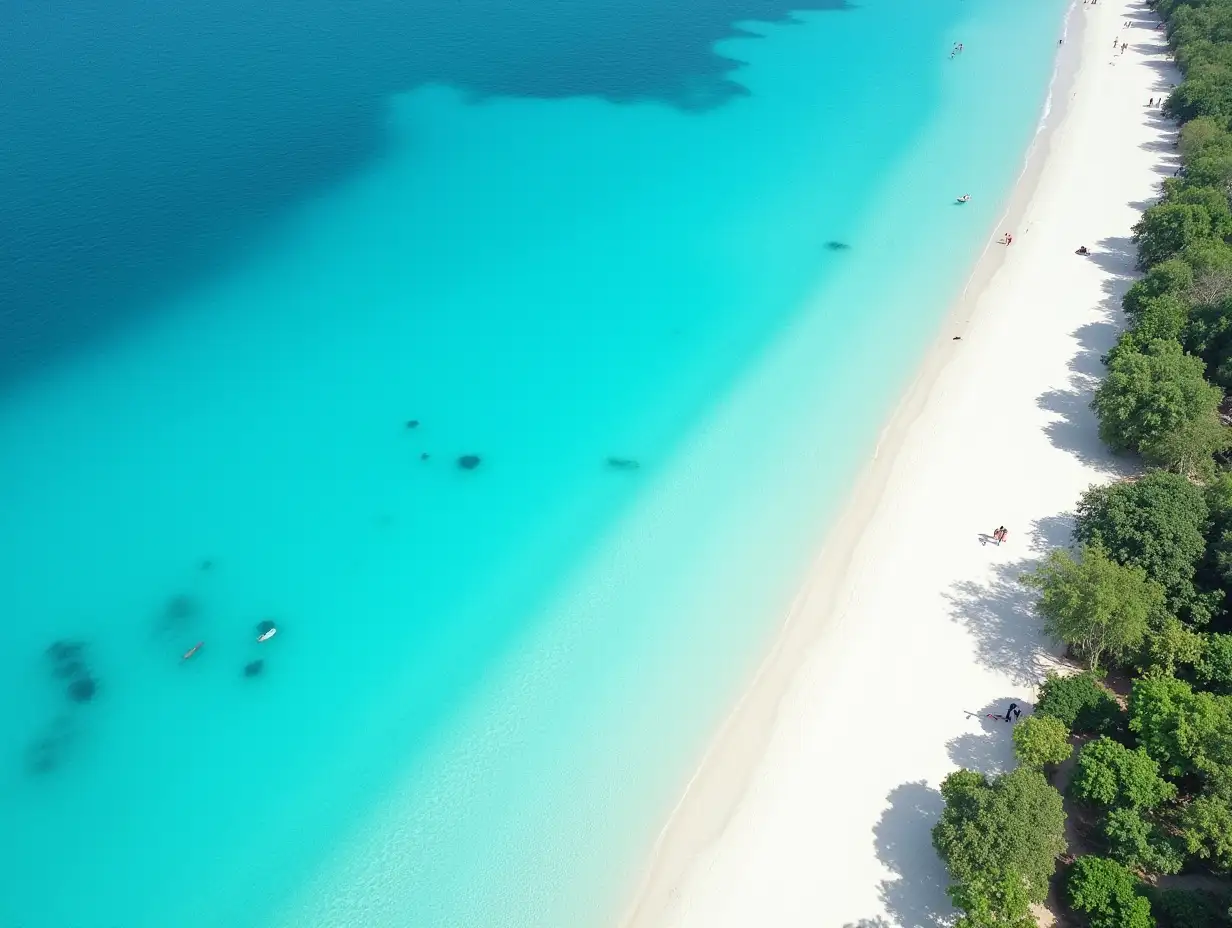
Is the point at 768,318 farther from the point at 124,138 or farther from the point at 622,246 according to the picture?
the point at 124,138

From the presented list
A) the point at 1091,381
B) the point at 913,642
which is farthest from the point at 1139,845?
the point at 1091,381

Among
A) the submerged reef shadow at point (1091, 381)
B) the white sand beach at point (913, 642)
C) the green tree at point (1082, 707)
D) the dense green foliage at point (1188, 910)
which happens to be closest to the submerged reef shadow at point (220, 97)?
the submerged reef shadow at point (1091, 381)

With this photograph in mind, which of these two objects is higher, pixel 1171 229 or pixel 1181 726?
pixel 1171 229

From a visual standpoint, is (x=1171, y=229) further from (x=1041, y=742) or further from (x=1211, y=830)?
(x=1211, y=830)

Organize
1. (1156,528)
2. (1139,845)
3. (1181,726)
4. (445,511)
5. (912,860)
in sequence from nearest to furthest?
(1139,845)
(1181,726)
(912,860)
(1156,528)
(445,511)

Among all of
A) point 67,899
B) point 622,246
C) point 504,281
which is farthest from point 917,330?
Result: point 67,899
